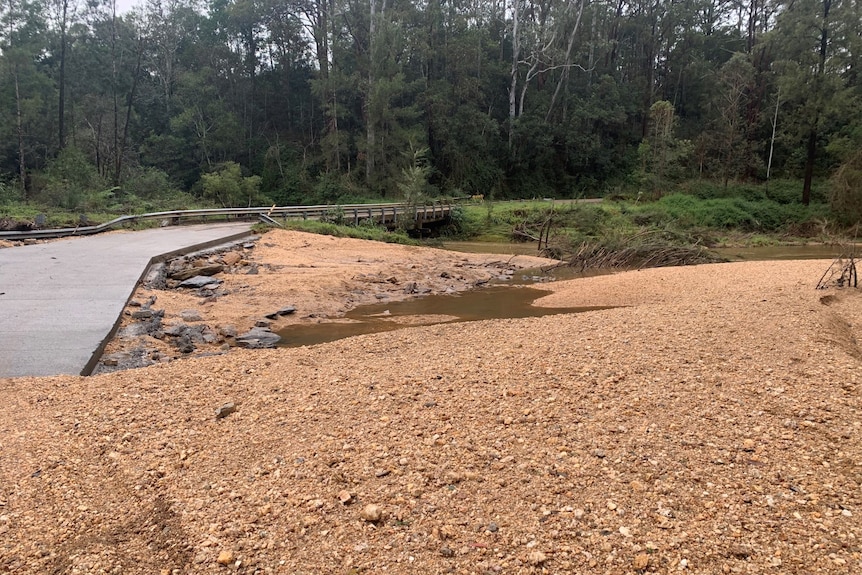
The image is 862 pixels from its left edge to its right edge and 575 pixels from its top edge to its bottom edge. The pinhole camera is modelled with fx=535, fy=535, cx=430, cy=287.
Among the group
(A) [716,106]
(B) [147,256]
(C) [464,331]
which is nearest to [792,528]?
(C) [464,331]

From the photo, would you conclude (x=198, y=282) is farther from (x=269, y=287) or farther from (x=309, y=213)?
(x=309, y=213)

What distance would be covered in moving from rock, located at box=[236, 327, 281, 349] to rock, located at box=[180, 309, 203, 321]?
111 cm

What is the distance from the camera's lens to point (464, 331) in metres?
7.71

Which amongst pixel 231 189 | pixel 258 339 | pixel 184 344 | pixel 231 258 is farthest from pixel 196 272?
pixel 231 189

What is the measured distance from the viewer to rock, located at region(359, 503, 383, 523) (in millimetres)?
2988

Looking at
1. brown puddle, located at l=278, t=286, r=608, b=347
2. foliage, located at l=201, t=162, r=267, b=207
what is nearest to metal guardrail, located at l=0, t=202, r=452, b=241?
foliage, located at l=201, t=162, r=267, b=207

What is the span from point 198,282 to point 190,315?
278 cm

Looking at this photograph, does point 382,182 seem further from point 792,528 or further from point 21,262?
point 792,528

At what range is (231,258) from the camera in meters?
14.1

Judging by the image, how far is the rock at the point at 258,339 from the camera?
7.82 m

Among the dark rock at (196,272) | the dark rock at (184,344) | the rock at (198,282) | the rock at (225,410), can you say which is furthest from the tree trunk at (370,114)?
the rock at (225,410)

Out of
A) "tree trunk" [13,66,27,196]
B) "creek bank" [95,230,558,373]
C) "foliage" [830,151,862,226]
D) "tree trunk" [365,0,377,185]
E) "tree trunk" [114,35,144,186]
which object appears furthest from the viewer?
"tree trunk" [365,0,377,185]

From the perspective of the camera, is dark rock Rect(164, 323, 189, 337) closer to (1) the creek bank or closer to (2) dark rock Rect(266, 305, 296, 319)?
(1) the creek bank

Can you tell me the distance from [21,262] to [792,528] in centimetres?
1297
